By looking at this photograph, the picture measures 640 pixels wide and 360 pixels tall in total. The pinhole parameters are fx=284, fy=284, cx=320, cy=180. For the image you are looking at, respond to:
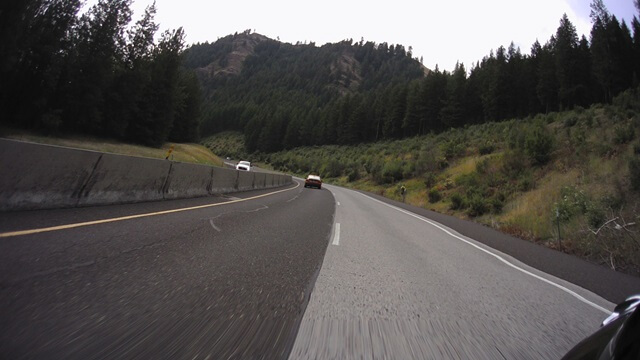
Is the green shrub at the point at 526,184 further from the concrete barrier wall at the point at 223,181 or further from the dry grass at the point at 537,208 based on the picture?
the concrete barrier wall at the point at 223,181

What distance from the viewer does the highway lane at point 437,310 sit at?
227 cm

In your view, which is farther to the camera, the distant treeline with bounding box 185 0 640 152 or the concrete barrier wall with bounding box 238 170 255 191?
the distant treeline with bounding box 185 0 640 152

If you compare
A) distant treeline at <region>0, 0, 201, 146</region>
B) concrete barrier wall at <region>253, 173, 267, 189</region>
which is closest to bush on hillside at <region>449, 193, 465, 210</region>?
concrete barrier wall at <region>253, 173, 267, 189</region>

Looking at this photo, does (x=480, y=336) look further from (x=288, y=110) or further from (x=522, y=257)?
(x=288, y=110)

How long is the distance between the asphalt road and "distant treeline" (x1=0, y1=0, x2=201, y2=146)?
34.0 metres

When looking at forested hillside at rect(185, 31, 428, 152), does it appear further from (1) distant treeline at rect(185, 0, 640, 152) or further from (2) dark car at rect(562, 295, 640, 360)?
(2) dark car at rect(562, 295, 640, 360)

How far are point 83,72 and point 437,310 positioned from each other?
4459 centimetres

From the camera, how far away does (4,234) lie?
3.75 m

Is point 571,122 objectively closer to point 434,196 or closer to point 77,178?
point 434,196

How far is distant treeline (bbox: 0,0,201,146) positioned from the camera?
1132 inches

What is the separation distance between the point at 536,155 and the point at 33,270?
78.2 feet

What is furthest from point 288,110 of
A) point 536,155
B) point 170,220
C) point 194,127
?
point 170,220

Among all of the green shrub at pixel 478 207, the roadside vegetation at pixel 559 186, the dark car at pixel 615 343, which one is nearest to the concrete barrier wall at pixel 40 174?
the dark car at pixel 615 343

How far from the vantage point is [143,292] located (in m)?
2.73
